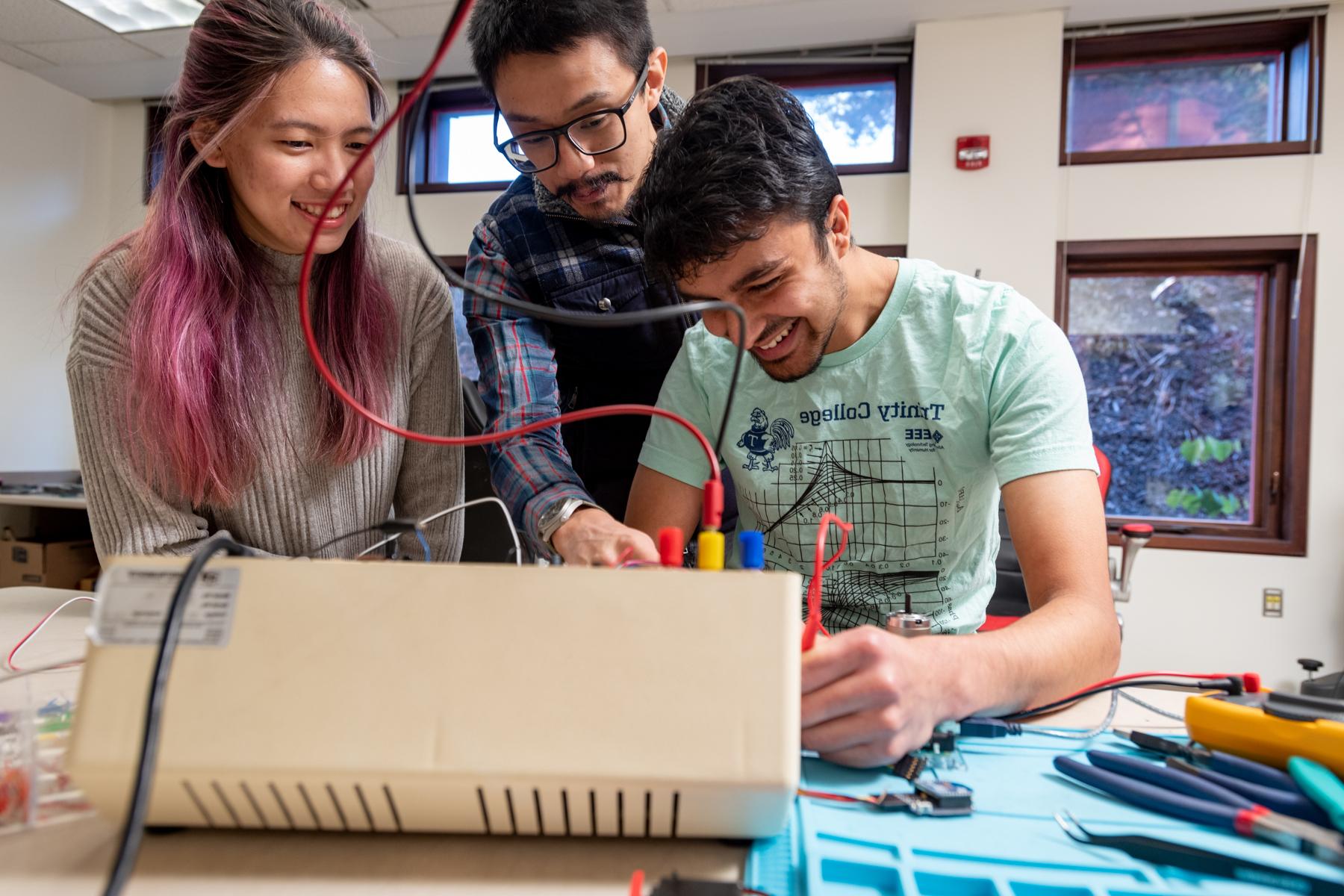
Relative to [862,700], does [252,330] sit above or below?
above

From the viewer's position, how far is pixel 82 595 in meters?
1.23

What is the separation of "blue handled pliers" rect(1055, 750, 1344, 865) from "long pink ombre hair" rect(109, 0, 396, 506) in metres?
0.91

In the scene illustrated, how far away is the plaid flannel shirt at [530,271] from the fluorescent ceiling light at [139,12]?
9.24ft

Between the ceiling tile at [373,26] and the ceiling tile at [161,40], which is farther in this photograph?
the ceiling tile at [161,40]

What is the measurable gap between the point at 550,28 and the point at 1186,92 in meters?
3.25

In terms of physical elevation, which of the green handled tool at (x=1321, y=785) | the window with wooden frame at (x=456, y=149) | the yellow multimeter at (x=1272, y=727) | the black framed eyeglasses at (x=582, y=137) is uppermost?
the window with wooden frame at (x=456, y=149)

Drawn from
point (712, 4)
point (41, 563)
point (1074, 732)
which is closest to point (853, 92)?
point (712, 4)

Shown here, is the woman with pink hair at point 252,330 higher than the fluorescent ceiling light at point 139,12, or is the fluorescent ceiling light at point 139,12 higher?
the fluorescent ceiling light at point 139,12

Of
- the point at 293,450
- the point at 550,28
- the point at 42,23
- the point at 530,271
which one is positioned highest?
the point at 42,23

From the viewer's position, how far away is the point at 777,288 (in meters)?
0.98

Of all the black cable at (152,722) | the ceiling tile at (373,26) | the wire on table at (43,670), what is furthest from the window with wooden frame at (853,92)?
the black cable at (152,722)

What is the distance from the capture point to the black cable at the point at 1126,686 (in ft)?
2.34

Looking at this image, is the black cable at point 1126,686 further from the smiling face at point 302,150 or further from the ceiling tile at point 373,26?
the ceiling tile at point 373,26

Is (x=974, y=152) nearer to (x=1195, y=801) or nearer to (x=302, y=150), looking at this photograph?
(x=302, y=150)
